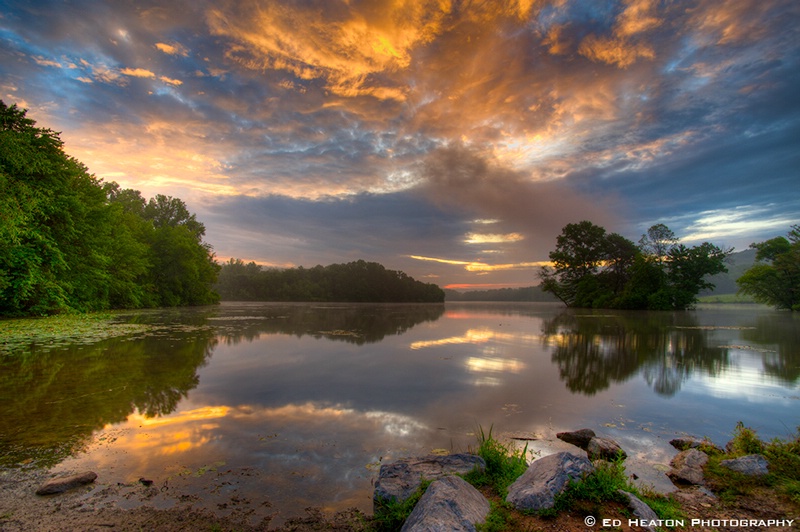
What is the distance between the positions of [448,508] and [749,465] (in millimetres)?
4020

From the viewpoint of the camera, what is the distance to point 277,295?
111 meters

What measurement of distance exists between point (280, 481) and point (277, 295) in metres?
113

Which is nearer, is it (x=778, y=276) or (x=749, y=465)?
(x=749, y=465)

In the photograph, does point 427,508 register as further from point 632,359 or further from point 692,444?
point 632,359

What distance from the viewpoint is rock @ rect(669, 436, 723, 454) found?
532 centimetres

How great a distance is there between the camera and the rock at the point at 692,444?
17.5ft

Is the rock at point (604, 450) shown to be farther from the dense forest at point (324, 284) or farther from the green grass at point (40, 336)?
the dense forest at point (324, 284)

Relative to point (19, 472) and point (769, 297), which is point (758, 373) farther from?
point (769, 297)

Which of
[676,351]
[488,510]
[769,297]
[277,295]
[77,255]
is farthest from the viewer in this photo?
[277,295]

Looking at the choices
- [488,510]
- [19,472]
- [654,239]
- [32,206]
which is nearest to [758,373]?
[488,510]

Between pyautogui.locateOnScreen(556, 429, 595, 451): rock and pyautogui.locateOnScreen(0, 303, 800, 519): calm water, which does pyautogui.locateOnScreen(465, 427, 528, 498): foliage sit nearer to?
pyautogui.locateOnScreen(0, 303, 800, 519): calm water

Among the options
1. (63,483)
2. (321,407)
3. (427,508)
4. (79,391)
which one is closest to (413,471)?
(427,508)

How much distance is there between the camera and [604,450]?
5.07m

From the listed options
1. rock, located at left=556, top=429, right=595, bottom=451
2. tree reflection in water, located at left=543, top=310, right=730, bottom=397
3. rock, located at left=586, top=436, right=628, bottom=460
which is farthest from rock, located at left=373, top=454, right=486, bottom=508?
tree reflection in water, located at left=543, top=310, right=730, bottom=397
